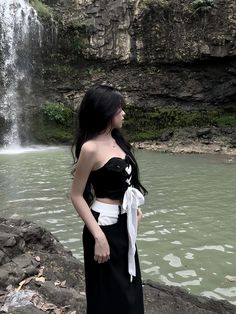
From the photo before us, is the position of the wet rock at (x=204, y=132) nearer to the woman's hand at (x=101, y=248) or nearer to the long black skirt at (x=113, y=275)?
the long black skirt at (x=113, y=275)

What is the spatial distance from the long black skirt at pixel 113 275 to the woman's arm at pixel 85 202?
0.22ft

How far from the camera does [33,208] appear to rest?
7.43m

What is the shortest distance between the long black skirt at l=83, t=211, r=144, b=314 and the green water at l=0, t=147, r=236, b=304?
7.03 feet

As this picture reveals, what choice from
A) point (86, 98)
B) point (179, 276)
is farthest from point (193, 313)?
point (86, 98)

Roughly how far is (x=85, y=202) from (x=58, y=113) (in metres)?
15.8

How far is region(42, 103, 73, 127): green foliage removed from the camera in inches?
702

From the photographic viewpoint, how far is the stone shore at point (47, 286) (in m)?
3.39

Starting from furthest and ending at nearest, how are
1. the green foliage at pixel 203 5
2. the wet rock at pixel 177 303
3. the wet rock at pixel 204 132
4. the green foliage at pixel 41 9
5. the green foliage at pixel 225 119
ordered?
the green foliage at pixel 41 9
the green foliage at pixel 225 119
the green foliage at pixel 203 5
the wet rock at pixel 204 132
the wet rock at pixel 177 303

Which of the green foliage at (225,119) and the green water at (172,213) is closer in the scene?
the green water at (172,213)

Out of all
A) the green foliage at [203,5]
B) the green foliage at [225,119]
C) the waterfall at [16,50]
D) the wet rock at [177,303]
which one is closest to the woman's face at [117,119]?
the wet rock at [177,303]

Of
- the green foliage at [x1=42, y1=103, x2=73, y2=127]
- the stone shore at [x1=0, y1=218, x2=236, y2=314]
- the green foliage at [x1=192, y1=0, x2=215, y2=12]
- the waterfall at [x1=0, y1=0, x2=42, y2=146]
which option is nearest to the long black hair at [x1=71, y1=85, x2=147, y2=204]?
the stone shore at [x1=0, y1=218, x2=236, y2=314]

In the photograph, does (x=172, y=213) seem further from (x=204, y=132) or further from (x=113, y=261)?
(x=204, y=132)

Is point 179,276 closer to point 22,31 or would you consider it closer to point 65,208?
point 65,208

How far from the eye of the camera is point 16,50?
18438 millimetres
